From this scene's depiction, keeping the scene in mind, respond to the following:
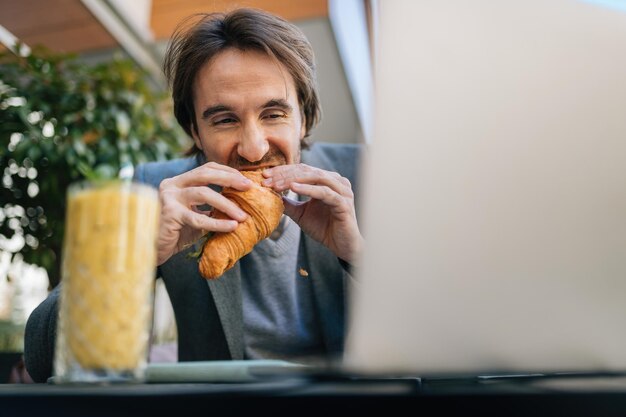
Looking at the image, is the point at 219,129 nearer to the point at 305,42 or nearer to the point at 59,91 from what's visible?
the point at 305,42

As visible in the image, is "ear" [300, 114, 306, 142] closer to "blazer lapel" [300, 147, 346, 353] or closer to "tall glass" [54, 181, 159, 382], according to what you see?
"blazer lapel" [300, 147, 346, 353]

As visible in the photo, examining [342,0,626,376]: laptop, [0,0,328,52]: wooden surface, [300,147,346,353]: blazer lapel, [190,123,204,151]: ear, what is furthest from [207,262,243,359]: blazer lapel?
[342,0,626,376]: laptop

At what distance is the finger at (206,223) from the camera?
0.79 meters

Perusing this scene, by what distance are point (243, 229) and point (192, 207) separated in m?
0.08

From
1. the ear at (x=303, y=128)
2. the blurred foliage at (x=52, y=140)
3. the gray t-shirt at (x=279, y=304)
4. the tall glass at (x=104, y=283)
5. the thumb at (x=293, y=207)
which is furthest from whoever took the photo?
the blurred foliage at (x=52, y=140)

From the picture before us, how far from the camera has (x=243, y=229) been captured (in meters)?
0.84

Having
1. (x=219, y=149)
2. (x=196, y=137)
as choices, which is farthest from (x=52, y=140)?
(x=219, y=149)

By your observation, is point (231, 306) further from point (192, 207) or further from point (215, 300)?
point (192, 207)

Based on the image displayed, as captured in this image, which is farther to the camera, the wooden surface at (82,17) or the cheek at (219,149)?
the wooden surface at (82,17)

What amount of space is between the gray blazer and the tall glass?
14.1 inches

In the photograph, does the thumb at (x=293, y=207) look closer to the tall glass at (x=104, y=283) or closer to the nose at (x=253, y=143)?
the nose at (x=253, y=143)

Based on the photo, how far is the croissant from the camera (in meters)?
0.81

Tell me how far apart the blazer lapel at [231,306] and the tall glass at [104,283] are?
0.60 meters

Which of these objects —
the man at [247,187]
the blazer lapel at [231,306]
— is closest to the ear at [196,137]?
the man at [247,187]
